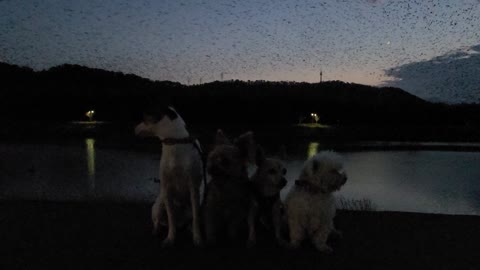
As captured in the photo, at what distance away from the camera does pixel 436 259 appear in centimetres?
459

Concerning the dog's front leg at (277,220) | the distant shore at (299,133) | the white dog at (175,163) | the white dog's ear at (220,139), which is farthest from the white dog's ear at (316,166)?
the distant shore at (299,133)

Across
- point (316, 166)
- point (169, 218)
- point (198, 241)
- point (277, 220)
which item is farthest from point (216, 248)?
point (316, 166)

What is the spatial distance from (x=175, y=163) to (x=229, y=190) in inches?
22.9

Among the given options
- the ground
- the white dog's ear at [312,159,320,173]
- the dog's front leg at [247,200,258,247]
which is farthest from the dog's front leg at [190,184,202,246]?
the white dog's ear at [312,159,320,173]

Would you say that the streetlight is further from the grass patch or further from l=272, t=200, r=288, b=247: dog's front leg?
l=272, t=200, r=288, b=247: dog's front leg

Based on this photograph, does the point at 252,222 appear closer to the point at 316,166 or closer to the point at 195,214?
the point at 195,214

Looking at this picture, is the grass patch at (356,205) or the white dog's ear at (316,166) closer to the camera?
the white dog's ear at (316,166)

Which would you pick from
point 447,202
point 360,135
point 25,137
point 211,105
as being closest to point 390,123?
point 360,135

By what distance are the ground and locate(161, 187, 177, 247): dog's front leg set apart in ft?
0.36

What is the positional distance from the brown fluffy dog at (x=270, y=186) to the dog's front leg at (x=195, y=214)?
0.60m

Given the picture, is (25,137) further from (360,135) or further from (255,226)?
(255,226)

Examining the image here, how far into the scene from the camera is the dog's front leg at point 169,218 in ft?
15.7

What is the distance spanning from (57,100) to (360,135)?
47086mm

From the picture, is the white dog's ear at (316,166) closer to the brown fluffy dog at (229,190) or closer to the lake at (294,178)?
the brown fluffy dog at (229,190)
